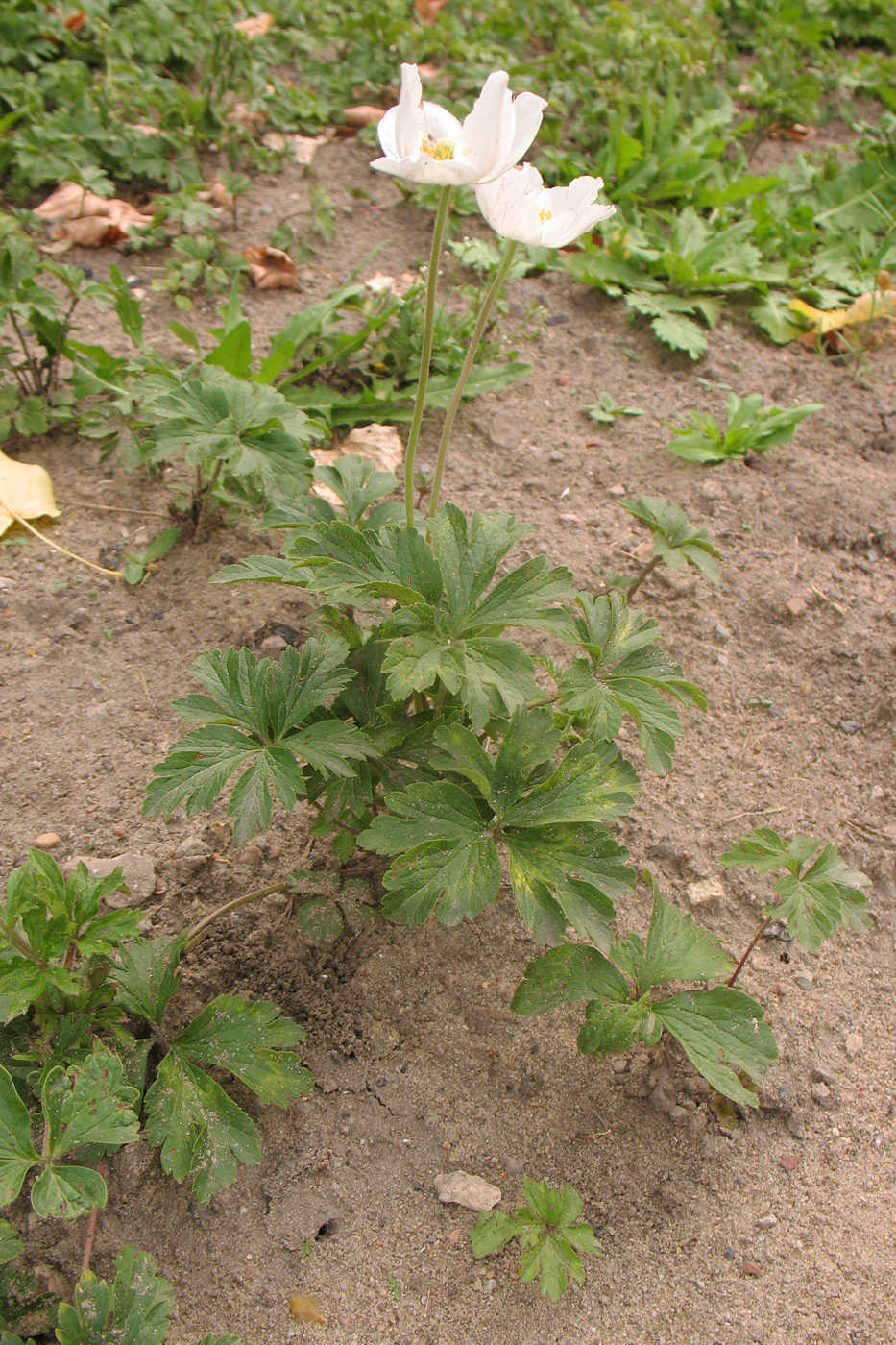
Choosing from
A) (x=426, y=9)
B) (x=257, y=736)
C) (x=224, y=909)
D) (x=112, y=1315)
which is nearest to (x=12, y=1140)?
(x=112, y=1315)

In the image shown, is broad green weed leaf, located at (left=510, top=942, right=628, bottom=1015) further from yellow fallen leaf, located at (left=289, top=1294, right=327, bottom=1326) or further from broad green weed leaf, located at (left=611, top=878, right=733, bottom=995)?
yellow fallen leaf, located at (left=289, top=1294, right=327, bottom=1326)

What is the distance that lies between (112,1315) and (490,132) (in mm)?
1769

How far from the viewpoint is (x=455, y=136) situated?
1.66m

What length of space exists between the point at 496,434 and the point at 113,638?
1.28m

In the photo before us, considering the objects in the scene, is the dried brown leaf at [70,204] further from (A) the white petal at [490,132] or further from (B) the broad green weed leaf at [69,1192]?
(B) the broad green weed leaf at [69,1192]

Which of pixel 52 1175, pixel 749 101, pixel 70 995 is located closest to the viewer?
pixel 52 1175

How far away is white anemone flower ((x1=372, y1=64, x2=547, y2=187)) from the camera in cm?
157

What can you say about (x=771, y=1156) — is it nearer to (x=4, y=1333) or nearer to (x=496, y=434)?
(x=4, y=1333)

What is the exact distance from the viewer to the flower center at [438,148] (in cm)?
164

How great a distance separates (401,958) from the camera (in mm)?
2023

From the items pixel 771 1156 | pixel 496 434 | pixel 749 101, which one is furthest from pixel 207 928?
pixel 749 101

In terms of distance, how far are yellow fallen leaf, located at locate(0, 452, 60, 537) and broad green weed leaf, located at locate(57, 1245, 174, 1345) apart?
176 centimetres

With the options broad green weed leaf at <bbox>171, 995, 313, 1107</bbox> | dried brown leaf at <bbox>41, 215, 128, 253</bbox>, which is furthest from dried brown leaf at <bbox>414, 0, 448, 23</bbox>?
broad green weed leaf at <bbox>171, 995, 313, 1107</bbox>

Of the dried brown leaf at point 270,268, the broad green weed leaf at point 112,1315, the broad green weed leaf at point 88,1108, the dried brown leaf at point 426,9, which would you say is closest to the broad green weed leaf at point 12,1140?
the broad green weed leaf at point 88,1108
